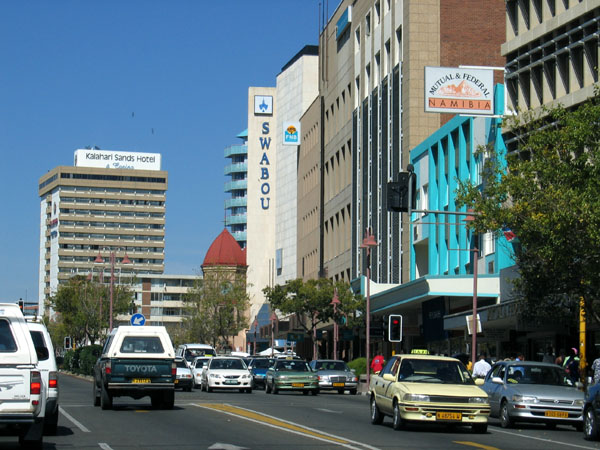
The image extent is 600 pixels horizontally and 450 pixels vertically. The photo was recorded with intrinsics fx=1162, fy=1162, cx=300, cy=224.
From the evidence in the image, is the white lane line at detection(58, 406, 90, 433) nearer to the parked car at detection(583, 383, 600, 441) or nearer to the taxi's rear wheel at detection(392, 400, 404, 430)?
the taxi's rear wheel at detection(392, 400, 404, 430)

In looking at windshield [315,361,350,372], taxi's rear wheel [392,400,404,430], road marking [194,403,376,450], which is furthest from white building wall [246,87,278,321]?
taxi's rear wheel [392,400,404,430]

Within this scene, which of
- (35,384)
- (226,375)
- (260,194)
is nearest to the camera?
(35,384)

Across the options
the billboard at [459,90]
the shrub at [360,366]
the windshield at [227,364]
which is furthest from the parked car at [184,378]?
the billboard at [459,90]

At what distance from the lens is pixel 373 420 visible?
23953 millimetres

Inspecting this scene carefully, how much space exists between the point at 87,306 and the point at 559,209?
7011 cm

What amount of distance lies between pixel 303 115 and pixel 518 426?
80.5 meters

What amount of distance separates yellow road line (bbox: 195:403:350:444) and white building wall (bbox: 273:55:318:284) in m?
77.7

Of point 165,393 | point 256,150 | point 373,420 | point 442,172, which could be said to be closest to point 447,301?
point 442,172

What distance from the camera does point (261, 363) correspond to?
2138 inches

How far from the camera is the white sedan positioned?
44.7 meters

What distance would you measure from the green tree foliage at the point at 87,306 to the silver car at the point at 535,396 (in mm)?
66661

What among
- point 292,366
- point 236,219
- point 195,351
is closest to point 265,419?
point 292,366

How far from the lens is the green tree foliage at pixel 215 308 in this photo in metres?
104

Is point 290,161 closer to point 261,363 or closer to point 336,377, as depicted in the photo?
point 261,363
